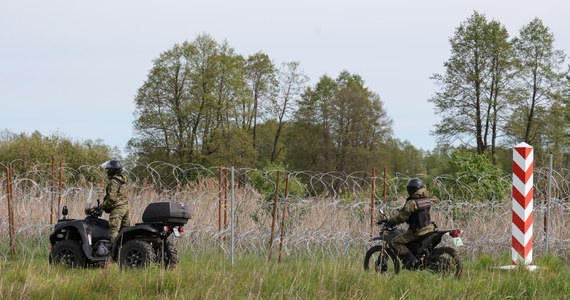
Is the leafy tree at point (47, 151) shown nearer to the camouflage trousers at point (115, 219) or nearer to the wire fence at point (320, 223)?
the wire fence at point (320, 223)

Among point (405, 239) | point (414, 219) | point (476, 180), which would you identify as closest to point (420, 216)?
point (414, 219)

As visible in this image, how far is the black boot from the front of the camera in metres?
9.28

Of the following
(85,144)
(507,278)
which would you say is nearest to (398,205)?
(507,278)

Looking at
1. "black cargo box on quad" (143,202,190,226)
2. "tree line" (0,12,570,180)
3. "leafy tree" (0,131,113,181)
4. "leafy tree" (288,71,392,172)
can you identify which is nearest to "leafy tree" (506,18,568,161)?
"tree line" (0,12,570,180)

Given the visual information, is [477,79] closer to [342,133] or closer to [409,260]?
[342,133]

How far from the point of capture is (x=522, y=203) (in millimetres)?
10148

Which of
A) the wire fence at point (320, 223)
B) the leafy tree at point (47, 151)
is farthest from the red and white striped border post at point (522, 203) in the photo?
the leafy tree at point (47, 151)

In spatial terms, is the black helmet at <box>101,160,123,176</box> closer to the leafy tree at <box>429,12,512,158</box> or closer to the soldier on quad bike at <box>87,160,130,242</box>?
the soldier on quad bike at <box>87,160,130,242</box>

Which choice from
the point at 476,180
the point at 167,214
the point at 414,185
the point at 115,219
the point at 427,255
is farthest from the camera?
the point at 476,180

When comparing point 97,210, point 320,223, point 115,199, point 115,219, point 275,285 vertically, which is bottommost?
point 275,285

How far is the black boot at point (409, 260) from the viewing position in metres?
9.28

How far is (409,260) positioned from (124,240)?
11.3ft

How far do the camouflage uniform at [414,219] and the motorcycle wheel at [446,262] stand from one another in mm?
351

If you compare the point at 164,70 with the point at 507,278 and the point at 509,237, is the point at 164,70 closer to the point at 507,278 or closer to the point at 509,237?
the point at 509,237
